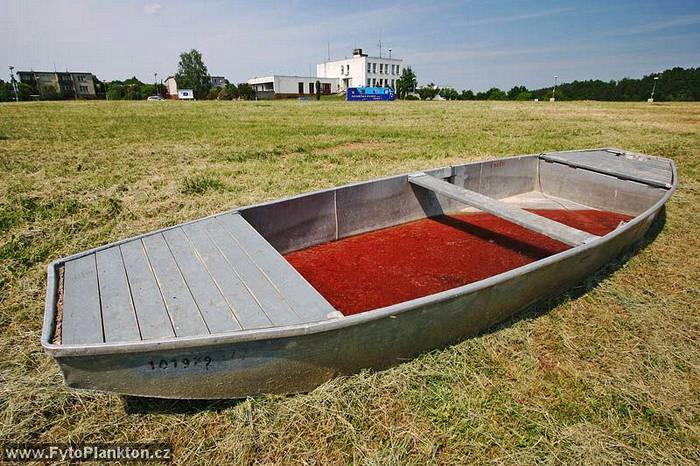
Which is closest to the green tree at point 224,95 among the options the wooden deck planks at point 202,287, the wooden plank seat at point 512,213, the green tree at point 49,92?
the green tree at point 49,92

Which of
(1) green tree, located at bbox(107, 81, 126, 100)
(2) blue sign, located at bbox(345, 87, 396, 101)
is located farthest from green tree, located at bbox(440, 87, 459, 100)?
(1) green tree, located at bbox(107, 81, 126, 100)

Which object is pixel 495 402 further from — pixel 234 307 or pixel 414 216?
pixel 414 216

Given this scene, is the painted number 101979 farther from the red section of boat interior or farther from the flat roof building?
the flat roof building

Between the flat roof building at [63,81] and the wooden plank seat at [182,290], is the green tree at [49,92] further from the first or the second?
the wooden plank seat at [182,290]

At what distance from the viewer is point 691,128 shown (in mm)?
15836

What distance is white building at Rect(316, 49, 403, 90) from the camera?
81.2 meters

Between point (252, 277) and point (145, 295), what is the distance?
0.66 metres

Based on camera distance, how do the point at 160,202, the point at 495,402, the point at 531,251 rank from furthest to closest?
the point at 160,202 → the point at 531,251 → the point at 495,402

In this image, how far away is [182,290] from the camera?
8.20 ft

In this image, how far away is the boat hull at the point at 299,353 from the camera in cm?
201

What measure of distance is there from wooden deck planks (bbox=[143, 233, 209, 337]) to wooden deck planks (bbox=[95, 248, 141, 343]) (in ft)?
0.63

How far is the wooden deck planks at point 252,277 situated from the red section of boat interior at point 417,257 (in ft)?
3.21

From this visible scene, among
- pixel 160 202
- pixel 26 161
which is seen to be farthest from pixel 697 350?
pixel 26 161

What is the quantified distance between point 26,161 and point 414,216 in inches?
352
